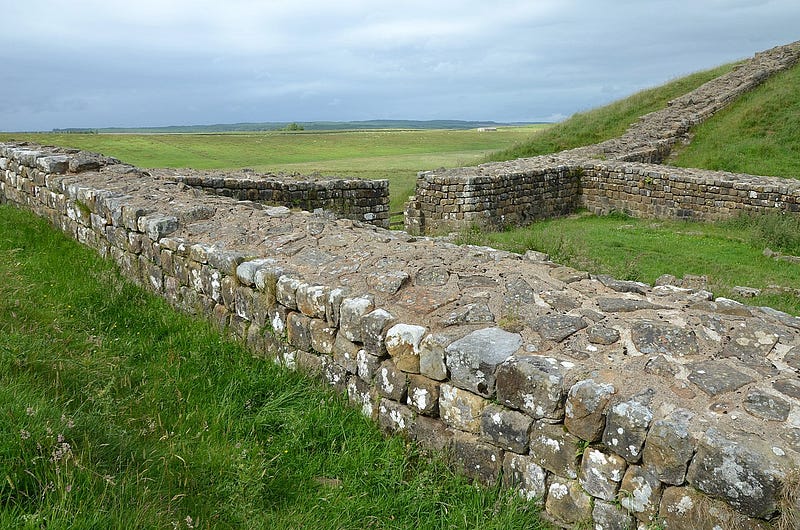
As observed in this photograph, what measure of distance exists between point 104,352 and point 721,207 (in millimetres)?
14215

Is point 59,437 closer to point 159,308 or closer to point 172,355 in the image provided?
point 172,355

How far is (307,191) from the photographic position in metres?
11.9

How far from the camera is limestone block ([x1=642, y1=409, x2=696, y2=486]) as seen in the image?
2.56 metres

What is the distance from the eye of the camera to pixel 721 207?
47.6 feet

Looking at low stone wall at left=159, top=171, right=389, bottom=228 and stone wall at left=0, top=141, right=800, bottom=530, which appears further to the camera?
low stone wall at left=159, top=171, right=389, bottom=228

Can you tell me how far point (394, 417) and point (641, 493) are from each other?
1.56 m

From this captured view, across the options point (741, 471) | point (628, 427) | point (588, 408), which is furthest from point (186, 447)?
point (741, 471)

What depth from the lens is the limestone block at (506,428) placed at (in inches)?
123

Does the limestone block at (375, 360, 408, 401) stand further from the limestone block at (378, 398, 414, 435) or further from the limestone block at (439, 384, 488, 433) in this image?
the limestone block at (439, 384, 488, 433)

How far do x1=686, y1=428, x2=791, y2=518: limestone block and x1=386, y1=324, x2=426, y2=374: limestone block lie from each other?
1.59 m

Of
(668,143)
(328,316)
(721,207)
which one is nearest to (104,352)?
(328,316)

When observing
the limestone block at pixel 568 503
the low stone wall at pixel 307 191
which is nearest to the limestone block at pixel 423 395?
the limestone block at pixel 568 503

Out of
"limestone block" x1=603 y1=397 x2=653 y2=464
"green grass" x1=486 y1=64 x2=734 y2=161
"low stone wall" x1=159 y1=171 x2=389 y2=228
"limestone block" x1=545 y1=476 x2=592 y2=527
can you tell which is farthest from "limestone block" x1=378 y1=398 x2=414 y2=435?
"green grass" x1=486 y1=64 x2=734 y2=161

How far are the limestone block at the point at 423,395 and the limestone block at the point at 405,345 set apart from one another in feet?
0.23
